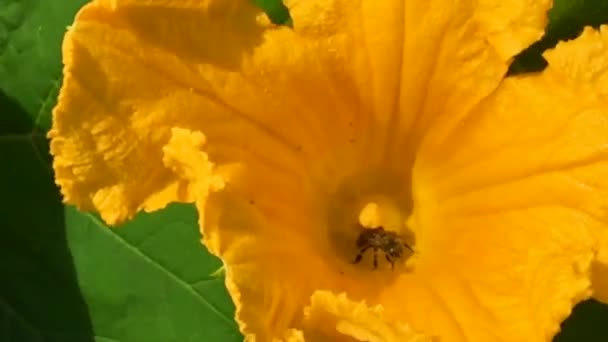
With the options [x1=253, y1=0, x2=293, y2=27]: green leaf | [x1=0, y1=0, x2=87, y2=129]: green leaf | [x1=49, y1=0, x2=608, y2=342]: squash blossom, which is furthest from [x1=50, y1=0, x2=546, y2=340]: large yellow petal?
[x1=0, y1=0, x2=87, y2=129]: green leaf

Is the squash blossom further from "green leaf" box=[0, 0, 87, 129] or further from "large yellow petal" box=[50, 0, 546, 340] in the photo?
"green leaf" box=[0, 0, 87, 129]

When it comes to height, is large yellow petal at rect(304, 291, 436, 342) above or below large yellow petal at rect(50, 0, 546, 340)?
below

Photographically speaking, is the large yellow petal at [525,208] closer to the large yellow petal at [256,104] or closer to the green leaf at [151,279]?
the large yellow petal at [256,104]

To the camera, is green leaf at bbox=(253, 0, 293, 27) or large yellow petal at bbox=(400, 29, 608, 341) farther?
green leaf at bbox=(253, 0, 293, 27)

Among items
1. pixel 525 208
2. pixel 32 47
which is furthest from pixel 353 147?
pixel 32 47

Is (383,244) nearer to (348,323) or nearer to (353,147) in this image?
(353,147)

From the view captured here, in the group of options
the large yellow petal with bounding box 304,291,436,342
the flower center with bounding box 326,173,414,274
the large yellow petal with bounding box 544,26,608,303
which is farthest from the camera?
the flower center with bounding box 326,173,414,274

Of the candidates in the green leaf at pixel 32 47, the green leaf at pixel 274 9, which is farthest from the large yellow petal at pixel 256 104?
the green leaf at pixel 32 47
